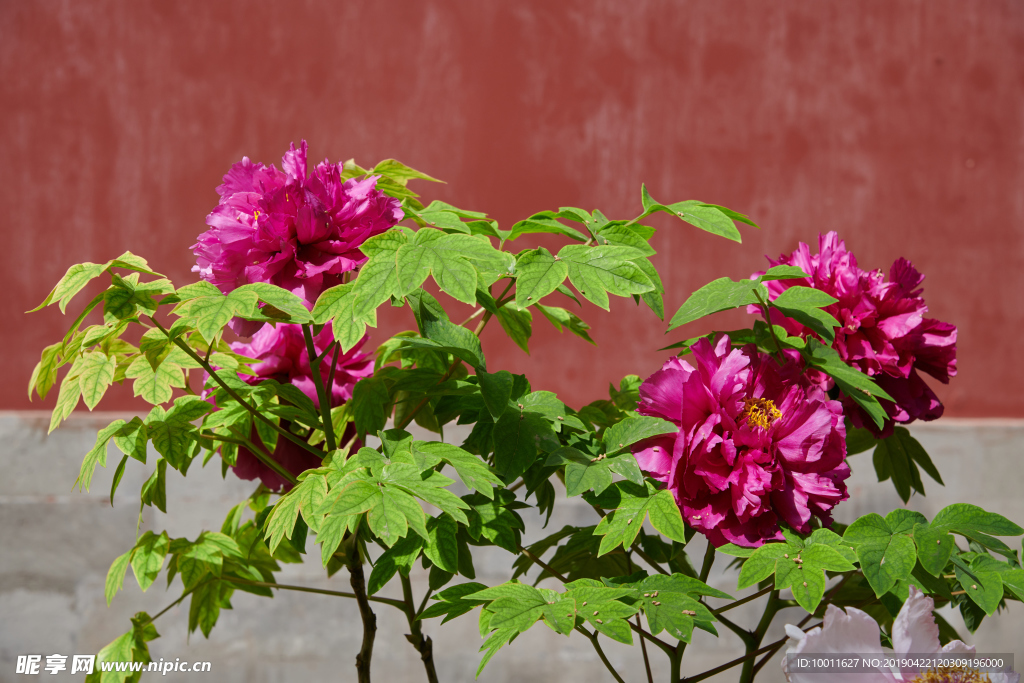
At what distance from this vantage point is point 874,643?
432 mm

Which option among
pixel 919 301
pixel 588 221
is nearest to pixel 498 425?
pixel 588 221

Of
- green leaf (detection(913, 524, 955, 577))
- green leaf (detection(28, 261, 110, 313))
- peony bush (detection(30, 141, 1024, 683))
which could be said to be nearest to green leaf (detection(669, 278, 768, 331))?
peony bush (detection(30, 141, 1024, 683))

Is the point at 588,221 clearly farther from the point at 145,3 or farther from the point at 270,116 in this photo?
the point at 145,3

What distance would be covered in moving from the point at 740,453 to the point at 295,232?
431 millimetres

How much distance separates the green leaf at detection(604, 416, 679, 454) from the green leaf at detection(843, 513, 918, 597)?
168 millimetres

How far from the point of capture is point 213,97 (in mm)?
1971

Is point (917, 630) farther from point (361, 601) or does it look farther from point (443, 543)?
point (361, 601)

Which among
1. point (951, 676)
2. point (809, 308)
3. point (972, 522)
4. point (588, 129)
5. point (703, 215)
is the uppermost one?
point (588, 129)

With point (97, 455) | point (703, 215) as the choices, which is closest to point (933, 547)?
point (703, 215)

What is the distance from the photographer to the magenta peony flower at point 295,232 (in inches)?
24.0

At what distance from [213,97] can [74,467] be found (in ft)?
3.51

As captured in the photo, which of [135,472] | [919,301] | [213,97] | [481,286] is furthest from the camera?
[213,97]

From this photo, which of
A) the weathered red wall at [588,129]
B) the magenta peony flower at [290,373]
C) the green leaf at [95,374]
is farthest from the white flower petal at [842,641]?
the weathered red wall at [588,129]

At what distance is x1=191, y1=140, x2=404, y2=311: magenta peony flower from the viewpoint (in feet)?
2.00
